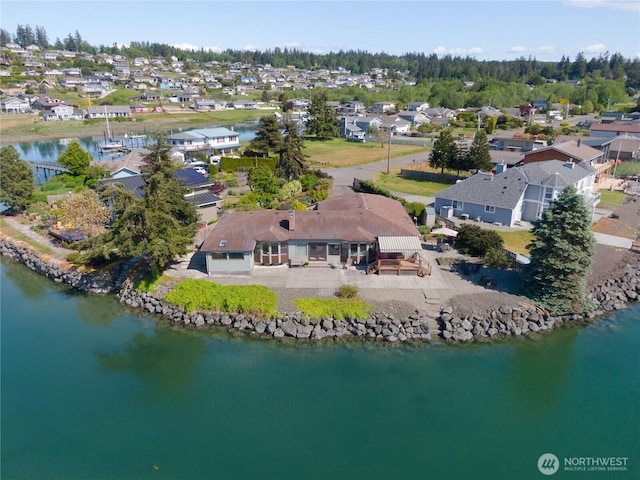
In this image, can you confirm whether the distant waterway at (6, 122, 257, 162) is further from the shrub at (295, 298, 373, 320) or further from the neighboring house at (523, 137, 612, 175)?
the shrub at (295, 298, 373, 320)

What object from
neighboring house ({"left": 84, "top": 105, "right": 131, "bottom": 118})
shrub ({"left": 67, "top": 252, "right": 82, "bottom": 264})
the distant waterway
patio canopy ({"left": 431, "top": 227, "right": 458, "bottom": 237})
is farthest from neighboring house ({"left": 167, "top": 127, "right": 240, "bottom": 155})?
neighboring house ({"left": 84, "top": 105, "right": 131, "bottom": 118})

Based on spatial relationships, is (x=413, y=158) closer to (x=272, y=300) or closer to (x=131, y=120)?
(x=272, y=300)

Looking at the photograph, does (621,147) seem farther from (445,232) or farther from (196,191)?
(196,191)

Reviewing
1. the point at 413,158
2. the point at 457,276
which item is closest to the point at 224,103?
the point at 413,158

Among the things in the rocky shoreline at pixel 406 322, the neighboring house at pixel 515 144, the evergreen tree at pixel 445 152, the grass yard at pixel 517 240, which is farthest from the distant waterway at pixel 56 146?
the grass yard at pixel 517 240

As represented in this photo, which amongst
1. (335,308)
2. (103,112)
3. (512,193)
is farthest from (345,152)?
(103,112)

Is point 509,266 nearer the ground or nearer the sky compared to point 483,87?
nearer the ground
